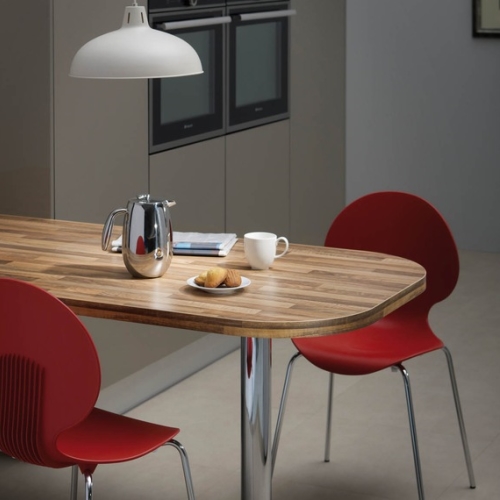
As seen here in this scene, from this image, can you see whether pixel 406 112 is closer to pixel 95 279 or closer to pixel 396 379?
pixel 396 379

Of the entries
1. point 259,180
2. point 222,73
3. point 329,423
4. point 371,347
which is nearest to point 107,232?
point 371,347

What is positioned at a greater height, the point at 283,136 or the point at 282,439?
the point at 283,136

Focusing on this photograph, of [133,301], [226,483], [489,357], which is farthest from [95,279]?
[489,357]

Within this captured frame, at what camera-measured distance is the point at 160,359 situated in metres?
3.97

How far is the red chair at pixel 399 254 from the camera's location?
9.82 ft

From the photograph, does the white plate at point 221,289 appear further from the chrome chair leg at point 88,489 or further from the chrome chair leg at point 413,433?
the chrome chair leg at point 413,433

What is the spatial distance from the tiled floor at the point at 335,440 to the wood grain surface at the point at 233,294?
767mm

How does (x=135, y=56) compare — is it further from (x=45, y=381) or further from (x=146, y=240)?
(x=45, y=381)

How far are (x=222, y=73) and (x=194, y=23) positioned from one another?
1.15 ft

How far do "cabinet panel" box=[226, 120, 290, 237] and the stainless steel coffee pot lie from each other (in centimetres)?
185

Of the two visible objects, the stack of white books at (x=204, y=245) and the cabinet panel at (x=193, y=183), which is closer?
the stack of white books at (x=204, y=245)

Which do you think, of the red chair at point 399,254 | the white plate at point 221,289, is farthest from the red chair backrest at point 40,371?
the red chair at point 399,254

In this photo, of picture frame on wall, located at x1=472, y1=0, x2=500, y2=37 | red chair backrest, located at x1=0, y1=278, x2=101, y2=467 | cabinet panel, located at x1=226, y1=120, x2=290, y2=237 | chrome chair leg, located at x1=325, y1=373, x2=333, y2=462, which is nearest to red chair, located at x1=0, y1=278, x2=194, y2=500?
red chair backrest, located at x1=0, y1=278, x2=101, y2=467

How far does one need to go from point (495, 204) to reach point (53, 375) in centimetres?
417
